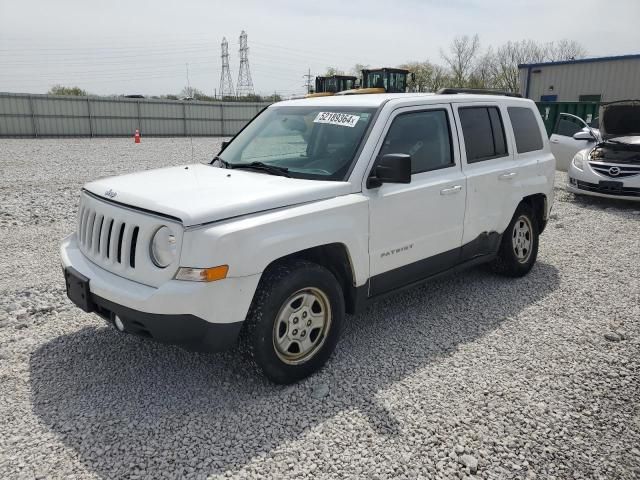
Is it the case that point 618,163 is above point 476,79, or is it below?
below

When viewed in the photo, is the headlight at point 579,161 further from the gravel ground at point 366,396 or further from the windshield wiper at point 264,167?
the windshield wiper at point 264,167

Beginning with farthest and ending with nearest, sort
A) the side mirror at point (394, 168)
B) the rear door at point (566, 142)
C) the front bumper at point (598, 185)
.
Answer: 1. the rear door at point (566, 142)
2. the front bumper at point (598, 185)
3. the side mirror at point (394, 168)

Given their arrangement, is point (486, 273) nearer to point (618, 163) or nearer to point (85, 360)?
point (85, 360)

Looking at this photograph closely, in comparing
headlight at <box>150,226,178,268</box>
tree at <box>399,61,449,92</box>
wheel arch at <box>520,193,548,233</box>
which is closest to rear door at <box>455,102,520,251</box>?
wheel arch at <box>520,193,548,233</box>

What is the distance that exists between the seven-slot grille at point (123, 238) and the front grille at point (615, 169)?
30.6 ft

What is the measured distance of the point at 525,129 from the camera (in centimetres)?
560

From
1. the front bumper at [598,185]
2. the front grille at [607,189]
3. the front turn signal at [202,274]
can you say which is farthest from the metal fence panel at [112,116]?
the front turn signal at [202,274]

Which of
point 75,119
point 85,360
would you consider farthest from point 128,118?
point 85,360

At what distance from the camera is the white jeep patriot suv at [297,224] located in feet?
9.94

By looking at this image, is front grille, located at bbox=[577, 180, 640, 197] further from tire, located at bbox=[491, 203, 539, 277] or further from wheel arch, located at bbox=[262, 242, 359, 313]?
wheel arch, located at bbox=[262, 242, 359, 313]

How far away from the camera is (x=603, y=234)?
7.90 meters

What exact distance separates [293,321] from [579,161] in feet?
30.0

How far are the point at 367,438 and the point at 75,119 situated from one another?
33.2 m

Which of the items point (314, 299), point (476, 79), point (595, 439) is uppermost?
point (476, 79)
